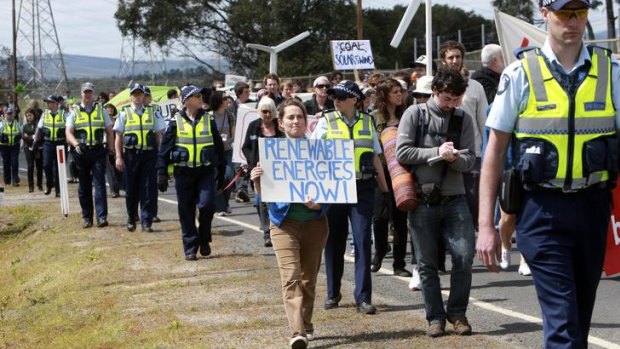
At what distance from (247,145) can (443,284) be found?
2.38m

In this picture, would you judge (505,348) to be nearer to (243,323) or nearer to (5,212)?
(243,323)

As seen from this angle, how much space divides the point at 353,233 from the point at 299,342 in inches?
63.9

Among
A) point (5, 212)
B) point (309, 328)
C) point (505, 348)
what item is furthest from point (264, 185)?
point (5, 212)

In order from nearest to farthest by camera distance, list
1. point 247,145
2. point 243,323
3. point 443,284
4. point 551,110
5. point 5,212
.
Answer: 1. point 551,110
2. point 243,323
3. point 443,284
4. point 247,145
5. point 5,212

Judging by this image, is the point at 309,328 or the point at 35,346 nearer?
the point at 309,328

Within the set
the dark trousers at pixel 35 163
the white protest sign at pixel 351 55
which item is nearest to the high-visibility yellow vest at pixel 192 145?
the white protest sign at pixel 351 55

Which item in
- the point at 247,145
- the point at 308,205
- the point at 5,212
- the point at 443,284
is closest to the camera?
the point at 308,205

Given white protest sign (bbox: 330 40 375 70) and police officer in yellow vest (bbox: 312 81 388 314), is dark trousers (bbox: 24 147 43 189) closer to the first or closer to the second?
white protest sign (bbox: 330 40 375 70)

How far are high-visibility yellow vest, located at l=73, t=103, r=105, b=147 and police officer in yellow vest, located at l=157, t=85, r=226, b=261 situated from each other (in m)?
3.65

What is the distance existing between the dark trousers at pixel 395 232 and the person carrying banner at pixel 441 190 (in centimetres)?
256

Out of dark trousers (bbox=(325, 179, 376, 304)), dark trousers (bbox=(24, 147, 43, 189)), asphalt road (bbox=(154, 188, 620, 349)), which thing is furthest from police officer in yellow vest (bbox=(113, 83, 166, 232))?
dark trousers (bbox=(24, 147, 43, 189))

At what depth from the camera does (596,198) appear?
4992 mm

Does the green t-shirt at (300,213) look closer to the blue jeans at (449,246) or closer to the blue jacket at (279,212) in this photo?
the blue jacket at (279,212)

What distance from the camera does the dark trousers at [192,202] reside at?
12422 mm
